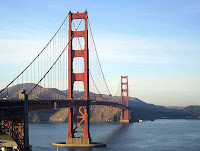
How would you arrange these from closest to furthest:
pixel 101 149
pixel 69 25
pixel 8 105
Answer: pixel 8 105 < pixel 101 149 < pixel 69 25

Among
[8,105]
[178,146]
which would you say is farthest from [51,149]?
[8,105]

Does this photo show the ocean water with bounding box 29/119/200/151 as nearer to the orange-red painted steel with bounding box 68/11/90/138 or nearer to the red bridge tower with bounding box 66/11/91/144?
the red bridge tower with bounding box 66/11/91/144

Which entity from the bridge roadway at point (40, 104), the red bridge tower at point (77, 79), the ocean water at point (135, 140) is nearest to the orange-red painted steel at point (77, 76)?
the red bridge tower at point (77, 79)

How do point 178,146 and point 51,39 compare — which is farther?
point 178,146

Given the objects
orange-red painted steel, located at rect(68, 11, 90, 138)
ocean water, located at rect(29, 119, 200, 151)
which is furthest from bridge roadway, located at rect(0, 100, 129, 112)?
ocean water, located at rect(29, 119, 200, 151)

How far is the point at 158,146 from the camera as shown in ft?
245

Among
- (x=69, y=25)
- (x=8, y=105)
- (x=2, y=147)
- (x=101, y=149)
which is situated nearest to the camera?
(x=8, y=105)

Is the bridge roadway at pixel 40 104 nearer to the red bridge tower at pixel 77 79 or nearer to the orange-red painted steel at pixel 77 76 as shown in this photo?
the red bridge tower at pixel 77 79

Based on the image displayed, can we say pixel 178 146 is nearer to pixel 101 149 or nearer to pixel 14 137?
pixel 101 149

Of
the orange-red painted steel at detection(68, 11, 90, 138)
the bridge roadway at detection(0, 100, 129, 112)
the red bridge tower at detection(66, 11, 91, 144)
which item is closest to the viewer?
the bridge roadway at detection(0, 100, 129, 112)

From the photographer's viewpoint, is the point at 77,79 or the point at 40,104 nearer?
the point at 40,104

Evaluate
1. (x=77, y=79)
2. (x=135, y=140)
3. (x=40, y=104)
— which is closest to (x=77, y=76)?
(x=77, y=79)

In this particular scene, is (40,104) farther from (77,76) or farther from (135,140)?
(135,140)

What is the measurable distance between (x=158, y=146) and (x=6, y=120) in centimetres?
4370
